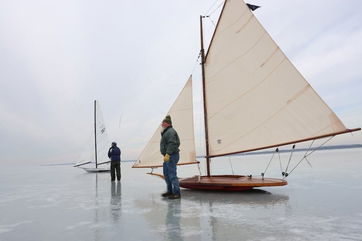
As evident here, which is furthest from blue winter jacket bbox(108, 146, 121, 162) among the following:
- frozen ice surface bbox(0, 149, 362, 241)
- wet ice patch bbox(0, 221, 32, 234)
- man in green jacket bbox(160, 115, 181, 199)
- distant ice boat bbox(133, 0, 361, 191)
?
wet ice patch bbox(0, 221, 32, 234)

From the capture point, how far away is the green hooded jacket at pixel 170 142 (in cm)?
888

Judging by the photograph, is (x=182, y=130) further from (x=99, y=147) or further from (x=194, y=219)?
(x=99, y=147)

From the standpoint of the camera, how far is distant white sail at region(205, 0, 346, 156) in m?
9.90

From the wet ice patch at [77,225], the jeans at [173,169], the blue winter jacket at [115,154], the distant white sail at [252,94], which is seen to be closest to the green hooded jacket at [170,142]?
the jeans at [173,169]

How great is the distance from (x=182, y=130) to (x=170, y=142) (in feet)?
7.77

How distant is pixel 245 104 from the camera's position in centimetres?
1084

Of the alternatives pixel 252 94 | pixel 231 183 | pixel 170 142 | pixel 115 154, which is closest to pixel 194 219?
pixel 170 142

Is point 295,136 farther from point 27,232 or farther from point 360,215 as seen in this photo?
point 27,232

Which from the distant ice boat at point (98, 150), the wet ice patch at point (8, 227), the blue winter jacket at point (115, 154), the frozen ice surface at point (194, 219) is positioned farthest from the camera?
the distant ice boat at point (98, 150)

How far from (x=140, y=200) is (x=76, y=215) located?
8.25 ft

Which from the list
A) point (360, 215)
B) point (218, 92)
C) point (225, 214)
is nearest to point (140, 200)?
point (225, 214)

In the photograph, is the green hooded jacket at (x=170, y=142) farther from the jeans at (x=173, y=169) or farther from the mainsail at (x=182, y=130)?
the mainsail at (x=182, y=130)

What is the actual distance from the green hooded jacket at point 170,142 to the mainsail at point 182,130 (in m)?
1.96

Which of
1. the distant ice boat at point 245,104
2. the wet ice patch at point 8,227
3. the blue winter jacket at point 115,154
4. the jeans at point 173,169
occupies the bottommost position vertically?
the wet ice patch at point 8,227
